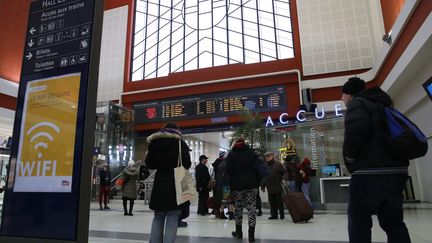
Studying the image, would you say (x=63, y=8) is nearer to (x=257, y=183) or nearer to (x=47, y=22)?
(x=47, y=22)

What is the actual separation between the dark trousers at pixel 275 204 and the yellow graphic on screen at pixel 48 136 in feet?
18.2

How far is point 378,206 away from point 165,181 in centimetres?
182

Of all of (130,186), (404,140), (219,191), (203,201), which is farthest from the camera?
(130,186)

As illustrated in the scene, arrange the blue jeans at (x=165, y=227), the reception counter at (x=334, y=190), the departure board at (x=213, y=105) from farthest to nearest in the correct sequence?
the departure board at (x=213, y=105), the reception counter at (x=334, y=190), the blue jeans at (x=165, y=227)

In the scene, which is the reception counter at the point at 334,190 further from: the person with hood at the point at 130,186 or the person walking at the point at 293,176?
the person with hood at the point at 130,186

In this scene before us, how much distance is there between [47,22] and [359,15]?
15393 millimetres

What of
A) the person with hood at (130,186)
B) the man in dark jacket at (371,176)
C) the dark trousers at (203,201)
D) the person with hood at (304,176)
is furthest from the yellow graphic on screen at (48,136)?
the person with hood at (304,176)

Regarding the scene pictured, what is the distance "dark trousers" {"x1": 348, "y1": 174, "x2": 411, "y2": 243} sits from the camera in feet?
6.99

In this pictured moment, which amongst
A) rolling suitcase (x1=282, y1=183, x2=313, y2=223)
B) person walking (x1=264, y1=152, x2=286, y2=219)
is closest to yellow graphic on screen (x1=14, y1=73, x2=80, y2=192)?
rolling suitcase (x1=282, y1=183, x2=313, y2=223)

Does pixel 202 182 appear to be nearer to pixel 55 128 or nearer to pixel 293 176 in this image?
pixel 293 176

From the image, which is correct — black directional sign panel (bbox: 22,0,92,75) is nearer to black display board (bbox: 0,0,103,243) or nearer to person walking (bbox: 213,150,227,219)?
black display board (bbox: 0,0,103,243)

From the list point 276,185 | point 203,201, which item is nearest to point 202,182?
point 203,201

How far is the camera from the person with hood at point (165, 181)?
3006mm

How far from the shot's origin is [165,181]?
10.1 ft
